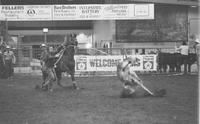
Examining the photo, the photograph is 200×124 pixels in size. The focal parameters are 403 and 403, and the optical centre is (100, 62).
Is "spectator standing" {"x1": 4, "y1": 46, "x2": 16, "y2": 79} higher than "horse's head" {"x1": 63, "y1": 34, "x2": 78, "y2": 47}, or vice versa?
"horse's head" {"x1": 63, "y1": 34, "x2": 78, "y2": 47}

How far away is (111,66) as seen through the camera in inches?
878

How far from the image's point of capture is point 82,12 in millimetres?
24547

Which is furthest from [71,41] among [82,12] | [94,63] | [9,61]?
[82,12]

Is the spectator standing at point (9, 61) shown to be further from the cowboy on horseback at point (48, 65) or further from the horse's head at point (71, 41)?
the horse's head at point (71, 41)

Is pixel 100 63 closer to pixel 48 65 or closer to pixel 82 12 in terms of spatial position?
pixel 82 12

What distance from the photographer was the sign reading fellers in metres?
24.3

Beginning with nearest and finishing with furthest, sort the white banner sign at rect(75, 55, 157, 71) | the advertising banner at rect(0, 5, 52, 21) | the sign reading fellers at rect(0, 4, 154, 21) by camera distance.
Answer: the white banner sign at rect(75, 55, 157, 71) < the advertising banner at rect(0, 5, 52, 21) < the sign reading fellers at rect(0, 4, 154, 21)

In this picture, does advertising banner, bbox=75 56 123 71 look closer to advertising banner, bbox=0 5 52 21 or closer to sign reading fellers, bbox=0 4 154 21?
sign reading fellers, bbox=0 4 154 21

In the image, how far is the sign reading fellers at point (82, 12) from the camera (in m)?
24.3

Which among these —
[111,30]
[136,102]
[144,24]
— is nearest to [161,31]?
[144,24]

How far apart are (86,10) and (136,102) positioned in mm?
13790

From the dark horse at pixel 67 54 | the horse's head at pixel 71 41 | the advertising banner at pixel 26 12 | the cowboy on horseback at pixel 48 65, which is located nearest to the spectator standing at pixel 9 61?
the advertising banner at pixel 26 12

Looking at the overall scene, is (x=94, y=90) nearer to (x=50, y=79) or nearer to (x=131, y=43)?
(x=50, y=79)

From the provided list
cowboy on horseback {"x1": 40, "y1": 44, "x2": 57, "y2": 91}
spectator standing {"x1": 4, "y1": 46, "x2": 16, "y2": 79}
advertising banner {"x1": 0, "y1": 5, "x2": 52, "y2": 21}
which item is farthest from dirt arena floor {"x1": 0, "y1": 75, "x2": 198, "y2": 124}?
advertising banner {"x1": 0, "y1": 5, "x2": 52, "y2": 21}
